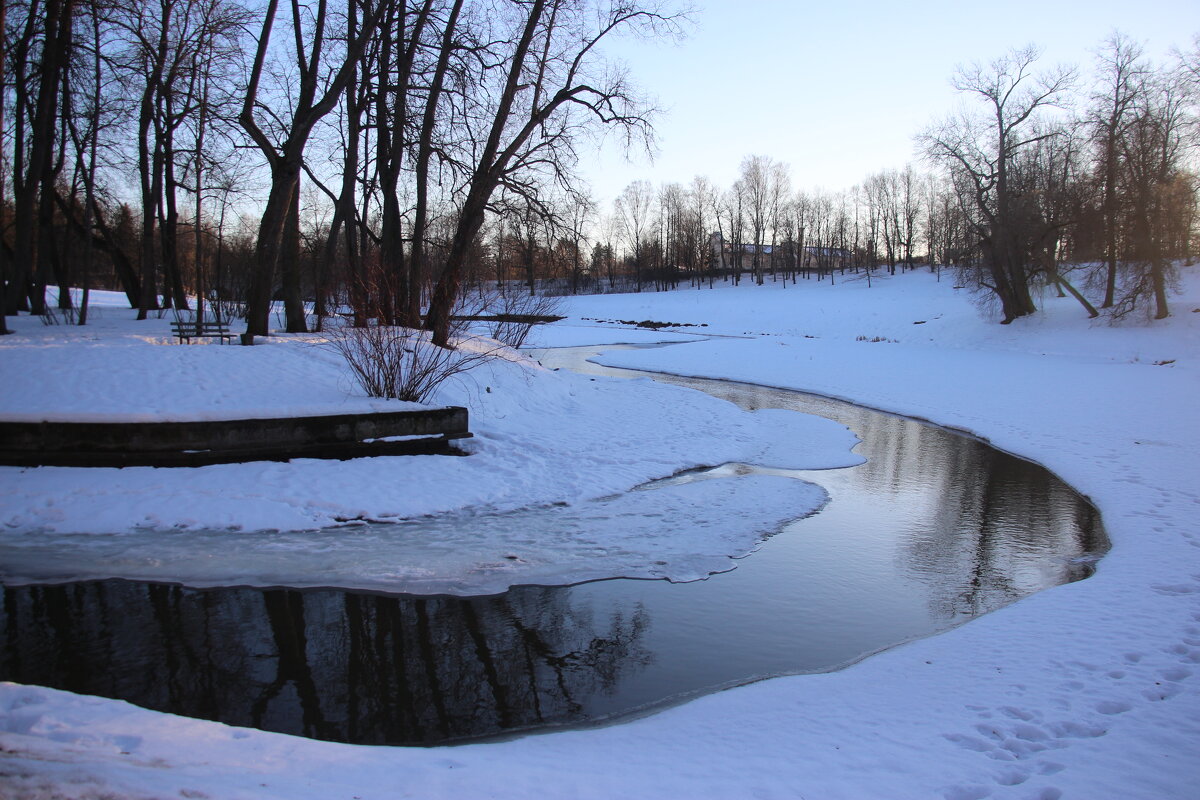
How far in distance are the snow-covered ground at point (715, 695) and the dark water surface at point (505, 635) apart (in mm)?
354

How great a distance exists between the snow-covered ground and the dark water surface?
35 centimetres

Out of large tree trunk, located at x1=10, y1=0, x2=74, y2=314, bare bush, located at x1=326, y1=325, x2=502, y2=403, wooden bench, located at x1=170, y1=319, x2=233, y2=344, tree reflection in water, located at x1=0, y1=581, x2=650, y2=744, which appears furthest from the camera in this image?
large tree trunk, located at x1=10, y1=0, x2=74, y2=314

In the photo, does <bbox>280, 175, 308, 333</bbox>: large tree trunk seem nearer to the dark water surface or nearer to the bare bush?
the bare bush

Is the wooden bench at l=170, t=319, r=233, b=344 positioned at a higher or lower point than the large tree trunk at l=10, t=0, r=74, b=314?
lower

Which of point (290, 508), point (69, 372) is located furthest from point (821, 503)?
point (69, 372)

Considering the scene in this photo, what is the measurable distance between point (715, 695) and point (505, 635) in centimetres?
166

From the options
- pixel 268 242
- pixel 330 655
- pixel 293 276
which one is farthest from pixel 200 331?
pixel 330 655

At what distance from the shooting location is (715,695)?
4543mm

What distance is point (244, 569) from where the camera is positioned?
6.56 m

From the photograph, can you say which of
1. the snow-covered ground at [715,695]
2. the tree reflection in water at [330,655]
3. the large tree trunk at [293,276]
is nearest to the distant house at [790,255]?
the snow-covered ground at [715,695]

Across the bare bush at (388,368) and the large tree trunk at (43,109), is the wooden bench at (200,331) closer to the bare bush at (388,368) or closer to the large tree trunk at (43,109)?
the large tree trunk at (43,109)

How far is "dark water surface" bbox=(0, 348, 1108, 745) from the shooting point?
4375 mm

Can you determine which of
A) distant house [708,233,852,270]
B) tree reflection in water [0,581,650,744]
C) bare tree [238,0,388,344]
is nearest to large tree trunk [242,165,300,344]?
bare tree [238,0,388,344]

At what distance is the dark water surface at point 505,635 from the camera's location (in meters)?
4.38
